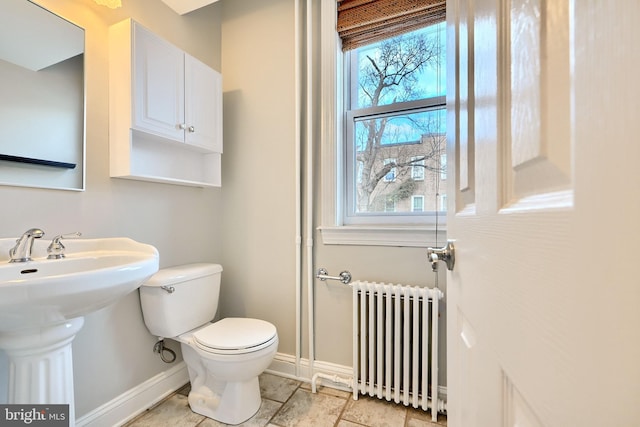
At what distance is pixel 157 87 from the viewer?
139 centimetres

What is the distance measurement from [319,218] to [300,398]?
101 cm

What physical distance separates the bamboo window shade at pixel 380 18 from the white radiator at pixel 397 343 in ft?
4.62

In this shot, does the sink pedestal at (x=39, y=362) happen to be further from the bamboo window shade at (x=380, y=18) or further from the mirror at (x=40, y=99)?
the bamboo window shade at (x=380, y=18)

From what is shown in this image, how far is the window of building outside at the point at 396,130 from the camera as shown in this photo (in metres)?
1.55

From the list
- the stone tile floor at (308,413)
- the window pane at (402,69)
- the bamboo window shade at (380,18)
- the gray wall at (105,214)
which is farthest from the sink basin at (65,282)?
the bamboo window shade at (380,18)

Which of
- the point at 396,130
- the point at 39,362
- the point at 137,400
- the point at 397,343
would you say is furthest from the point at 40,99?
the point at 397,343

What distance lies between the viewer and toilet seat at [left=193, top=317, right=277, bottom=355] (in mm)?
1259

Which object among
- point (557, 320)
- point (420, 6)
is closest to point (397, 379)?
point (557, 320)

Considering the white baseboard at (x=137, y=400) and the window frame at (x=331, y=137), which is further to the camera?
the window frame at (x=331, y=137)

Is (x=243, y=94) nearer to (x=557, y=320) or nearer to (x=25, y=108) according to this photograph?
(x=25, y=108)

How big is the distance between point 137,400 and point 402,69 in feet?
7.56

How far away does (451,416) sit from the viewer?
71 cm

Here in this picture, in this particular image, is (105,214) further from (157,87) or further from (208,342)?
(208,342)

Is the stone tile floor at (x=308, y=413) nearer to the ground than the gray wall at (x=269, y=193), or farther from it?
nearer to the ground
